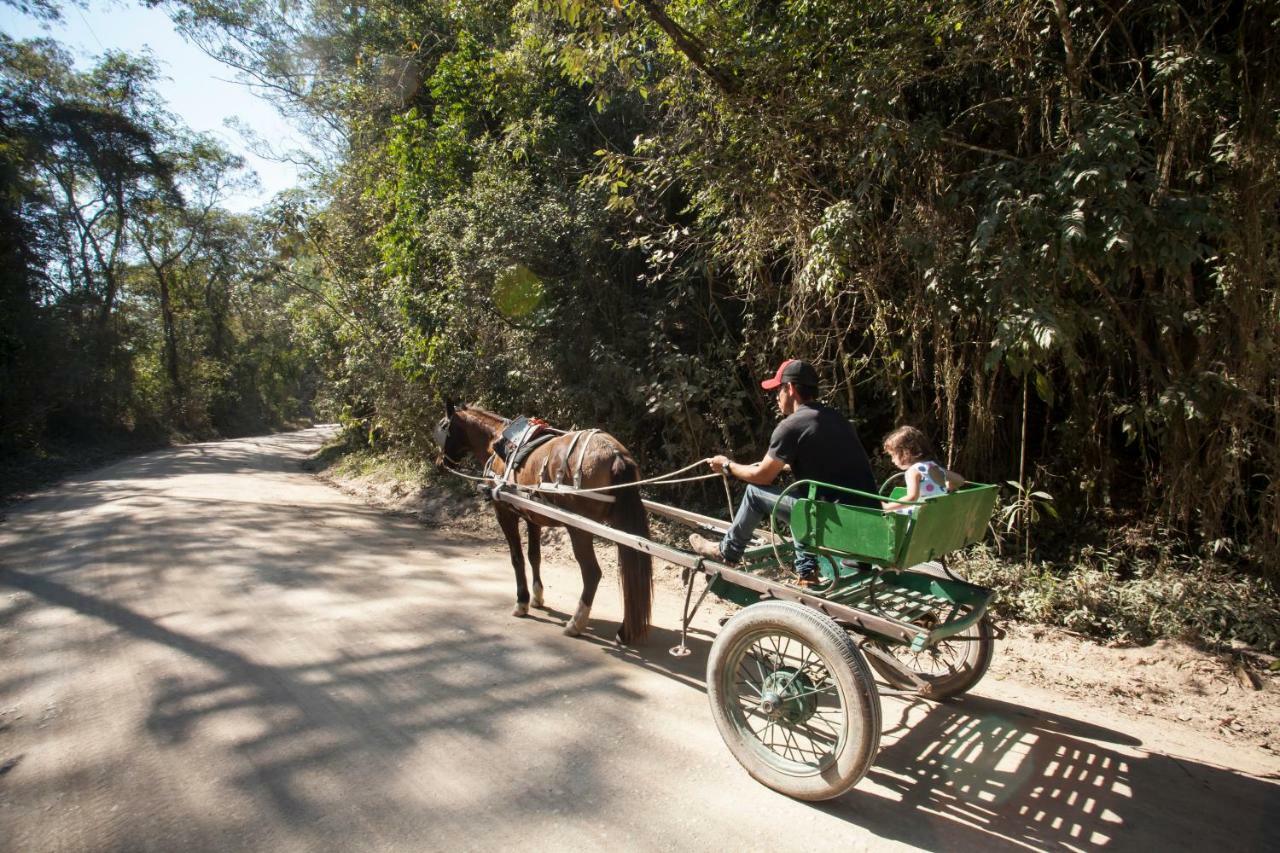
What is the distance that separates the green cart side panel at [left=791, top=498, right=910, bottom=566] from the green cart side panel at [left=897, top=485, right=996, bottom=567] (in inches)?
2.6

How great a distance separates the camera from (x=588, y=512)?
16.2 feet

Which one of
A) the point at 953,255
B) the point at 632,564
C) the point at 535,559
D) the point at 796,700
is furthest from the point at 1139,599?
the point at 535,559

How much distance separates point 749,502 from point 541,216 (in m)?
5.98

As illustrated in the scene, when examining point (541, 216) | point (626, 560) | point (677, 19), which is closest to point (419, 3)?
point (541, 216)

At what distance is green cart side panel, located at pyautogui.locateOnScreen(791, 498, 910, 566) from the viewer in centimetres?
287

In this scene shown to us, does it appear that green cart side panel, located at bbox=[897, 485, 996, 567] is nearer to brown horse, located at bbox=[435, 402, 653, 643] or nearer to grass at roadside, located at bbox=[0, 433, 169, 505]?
brown horse, located at bbox=[435, 402, 653, 643]

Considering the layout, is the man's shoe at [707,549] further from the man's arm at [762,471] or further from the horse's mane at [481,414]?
the horse's mane at [481,414]

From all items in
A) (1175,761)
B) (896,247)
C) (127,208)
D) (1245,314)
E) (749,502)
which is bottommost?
(1175,761)

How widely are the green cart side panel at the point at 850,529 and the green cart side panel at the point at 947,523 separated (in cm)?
7

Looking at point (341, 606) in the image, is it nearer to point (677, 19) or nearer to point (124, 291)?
point (677, 19)

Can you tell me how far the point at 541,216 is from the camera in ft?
28.1

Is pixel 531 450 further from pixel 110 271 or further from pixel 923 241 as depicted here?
pixel 110 271

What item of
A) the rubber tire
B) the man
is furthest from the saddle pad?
the rubber tire

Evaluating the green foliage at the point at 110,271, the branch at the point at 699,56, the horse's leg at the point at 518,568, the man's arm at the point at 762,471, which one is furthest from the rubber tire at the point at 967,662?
the green foliage at the point at 110,271
